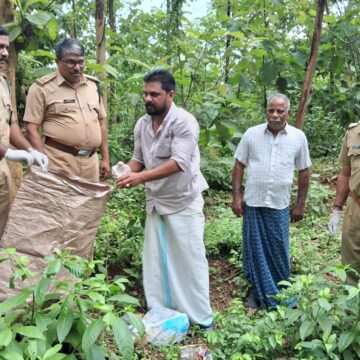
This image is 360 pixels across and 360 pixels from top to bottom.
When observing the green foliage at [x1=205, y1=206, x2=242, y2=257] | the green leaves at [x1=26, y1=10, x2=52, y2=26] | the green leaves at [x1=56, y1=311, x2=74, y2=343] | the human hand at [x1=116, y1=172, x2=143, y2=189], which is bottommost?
the green foliage at [x1=205, y1=206, x2=242, y2=257]

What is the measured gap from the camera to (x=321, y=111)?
8352 mm

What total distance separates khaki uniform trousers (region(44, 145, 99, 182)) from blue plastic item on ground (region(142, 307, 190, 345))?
111cm

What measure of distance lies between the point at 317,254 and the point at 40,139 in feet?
8.30

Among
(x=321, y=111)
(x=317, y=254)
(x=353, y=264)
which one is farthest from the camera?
(x=321, y=111)

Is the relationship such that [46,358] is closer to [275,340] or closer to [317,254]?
[275,340]

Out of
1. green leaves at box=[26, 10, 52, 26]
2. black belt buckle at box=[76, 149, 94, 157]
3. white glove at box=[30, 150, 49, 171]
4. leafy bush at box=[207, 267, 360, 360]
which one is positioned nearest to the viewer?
leafy bush at box=[207, 267, 360, 360]

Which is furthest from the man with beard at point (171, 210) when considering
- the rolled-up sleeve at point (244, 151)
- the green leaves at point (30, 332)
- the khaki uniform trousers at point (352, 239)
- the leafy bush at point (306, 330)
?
the green leaves at point (30, 332)

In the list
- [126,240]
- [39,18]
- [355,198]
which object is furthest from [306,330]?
[39,18]

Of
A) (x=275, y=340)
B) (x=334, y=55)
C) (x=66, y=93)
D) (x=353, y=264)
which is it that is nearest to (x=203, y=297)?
(x=275, y=340)

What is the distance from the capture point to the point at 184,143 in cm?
286

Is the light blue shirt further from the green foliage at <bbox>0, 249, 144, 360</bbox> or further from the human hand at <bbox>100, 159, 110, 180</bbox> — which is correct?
the green foliage at <bbox>0, 249, 144, 360</bbox>

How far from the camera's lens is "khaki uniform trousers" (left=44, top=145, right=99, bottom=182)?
3.33 meters

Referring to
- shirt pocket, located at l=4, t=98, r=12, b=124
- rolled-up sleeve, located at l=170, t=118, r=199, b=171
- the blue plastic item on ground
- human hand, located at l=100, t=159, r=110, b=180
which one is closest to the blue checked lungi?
the blue plastic item on ground

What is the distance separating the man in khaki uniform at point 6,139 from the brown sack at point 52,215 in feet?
1.16
